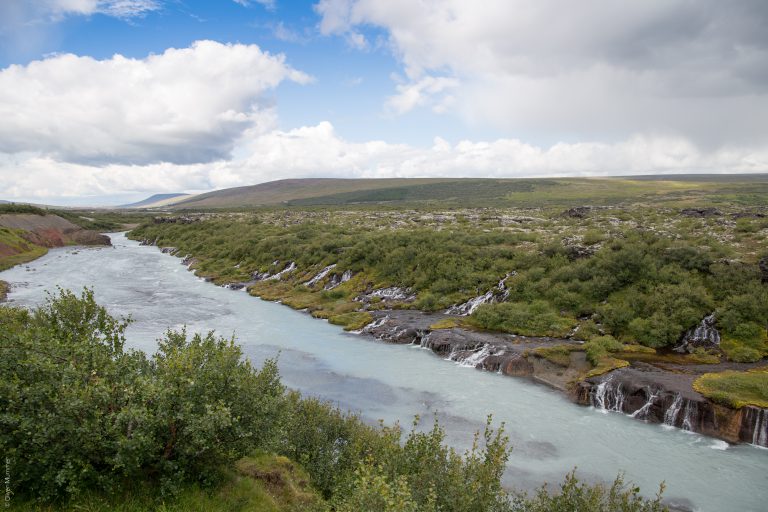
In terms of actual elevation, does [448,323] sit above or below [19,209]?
below

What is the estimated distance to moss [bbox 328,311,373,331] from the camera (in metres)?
49.2

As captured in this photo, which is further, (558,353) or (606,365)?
(558,353)

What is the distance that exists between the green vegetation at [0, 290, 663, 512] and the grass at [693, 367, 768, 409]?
17.3 meters

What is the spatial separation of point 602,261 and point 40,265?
92043 mm

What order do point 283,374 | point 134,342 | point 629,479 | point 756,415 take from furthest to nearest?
point 134,342 → point 283,374 → point 756,415 → point 629,479

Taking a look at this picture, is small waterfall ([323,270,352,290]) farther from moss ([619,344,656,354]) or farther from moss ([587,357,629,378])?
moss ([587,357,629,378])

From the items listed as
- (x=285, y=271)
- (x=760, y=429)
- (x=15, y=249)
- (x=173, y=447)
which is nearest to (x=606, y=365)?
(x=760, y=429)

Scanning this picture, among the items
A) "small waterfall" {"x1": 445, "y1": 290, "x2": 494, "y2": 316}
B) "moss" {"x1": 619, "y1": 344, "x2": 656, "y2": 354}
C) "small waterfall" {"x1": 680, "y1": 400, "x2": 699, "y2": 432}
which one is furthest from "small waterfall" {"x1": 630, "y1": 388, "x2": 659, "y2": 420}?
"small waterfall" {"x1": 445, "y1": 290, "x2": 494, "y2": 316}

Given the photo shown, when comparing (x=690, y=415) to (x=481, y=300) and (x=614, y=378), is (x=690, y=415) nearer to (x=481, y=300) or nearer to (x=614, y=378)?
(x=614, y=378)

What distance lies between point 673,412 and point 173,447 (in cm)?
2848

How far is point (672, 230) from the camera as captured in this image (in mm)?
62625

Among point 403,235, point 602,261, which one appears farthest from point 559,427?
point 403,235

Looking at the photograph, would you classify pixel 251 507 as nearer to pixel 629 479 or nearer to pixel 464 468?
pixel 464 468

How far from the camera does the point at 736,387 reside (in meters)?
28.3
